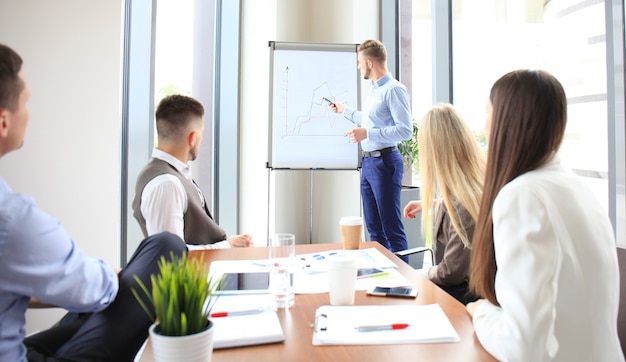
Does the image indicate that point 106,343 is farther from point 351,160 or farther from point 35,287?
point 351,160

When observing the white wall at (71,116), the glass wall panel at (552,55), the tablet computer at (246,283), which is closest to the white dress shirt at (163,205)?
the tablet computer at (246,283)

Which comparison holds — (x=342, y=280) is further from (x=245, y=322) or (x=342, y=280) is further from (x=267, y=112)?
(x=267, y=112)

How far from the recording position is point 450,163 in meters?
1.83

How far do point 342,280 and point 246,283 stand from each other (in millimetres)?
344

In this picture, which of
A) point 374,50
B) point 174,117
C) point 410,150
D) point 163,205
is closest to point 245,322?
point 163,205

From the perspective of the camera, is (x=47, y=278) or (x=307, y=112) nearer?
(x=47, y=278)

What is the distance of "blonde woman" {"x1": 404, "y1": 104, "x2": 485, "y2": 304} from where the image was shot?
172 cm

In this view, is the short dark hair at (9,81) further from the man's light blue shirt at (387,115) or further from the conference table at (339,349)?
the man's light blue shirt at (387,115)

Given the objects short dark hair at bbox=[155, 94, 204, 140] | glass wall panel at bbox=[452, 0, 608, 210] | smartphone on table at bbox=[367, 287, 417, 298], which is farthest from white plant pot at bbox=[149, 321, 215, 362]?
glass wall panel at bbox=[452, 0, 608, 210]

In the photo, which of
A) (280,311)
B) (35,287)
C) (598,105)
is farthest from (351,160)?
(35,287)

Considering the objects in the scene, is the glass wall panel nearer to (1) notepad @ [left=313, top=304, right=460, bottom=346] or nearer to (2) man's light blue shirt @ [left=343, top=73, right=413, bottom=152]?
(2) man's light blue shirt @ [left=343, top=73, right=413, bottom=152]

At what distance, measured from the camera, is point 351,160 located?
3.92 meters

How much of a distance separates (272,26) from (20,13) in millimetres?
2222

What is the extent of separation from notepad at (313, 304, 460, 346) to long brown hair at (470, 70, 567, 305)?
154 millimetres
